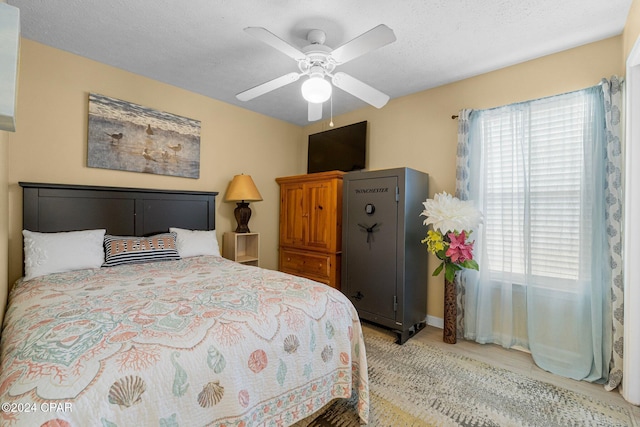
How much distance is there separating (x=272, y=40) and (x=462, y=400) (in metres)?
2.58

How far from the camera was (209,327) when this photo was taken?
4.02 ft

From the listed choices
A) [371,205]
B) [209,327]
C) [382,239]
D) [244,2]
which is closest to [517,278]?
[382,239]

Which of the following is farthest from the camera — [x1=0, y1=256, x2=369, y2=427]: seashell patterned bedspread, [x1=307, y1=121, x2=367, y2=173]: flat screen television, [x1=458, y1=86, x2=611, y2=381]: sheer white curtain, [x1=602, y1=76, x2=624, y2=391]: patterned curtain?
[x1=307, y1=121, x2=367, y2=173]: flat screen television

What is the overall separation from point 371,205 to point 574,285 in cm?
173

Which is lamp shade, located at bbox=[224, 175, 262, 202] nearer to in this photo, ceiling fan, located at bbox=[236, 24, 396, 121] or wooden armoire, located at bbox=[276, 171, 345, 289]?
wooden armoire, located at bbox=[276, 171, 345, 289]

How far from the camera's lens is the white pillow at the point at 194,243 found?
2766mm

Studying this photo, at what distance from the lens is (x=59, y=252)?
83.0 inches

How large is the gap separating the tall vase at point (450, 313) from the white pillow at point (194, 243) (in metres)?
2.30

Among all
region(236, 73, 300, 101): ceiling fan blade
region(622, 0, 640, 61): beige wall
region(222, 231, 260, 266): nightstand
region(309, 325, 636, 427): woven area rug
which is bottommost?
region(309, 325, 636, 427): woven area rug

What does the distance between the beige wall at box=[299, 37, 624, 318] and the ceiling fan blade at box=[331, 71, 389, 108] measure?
117 cm

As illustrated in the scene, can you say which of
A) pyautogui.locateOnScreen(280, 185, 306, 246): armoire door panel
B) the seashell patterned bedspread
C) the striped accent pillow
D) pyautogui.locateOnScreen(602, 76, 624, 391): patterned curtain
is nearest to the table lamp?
pyautogui.locateOnScreen(280, 185, 306, 246): armoire door panel

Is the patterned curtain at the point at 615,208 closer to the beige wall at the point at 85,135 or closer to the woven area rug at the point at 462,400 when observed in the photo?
the woven area rug at the point at 462,400

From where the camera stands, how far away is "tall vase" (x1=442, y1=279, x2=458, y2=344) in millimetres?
2674

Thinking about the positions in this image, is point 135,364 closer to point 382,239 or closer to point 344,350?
point 344,350
